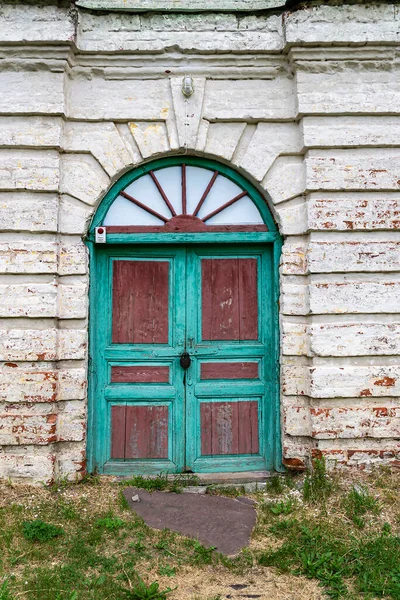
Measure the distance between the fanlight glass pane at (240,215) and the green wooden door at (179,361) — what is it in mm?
247

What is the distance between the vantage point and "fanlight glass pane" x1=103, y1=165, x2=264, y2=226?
4.64 m

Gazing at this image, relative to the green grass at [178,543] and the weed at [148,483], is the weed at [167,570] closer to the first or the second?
the green grass at [178,543]

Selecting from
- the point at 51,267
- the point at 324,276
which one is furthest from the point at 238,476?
the point at 51,267

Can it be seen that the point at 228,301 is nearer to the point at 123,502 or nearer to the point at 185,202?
the point at 185,202

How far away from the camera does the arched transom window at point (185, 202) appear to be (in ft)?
15.2

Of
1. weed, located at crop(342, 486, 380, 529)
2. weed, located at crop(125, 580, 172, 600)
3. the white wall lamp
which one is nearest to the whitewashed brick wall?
the white wall lamp

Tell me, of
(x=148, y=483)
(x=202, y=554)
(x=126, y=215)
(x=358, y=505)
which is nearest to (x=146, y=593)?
(x=202, y=554)

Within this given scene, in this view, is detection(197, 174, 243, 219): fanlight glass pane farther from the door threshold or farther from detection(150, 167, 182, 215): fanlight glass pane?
the door threshold

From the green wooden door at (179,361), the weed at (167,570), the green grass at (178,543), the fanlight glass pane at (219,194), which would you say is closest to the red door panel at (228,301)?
the green wooden door at (179,361)

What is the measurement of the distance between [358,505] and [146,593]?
5.99 feet

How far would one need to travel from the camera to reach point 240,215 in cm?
468

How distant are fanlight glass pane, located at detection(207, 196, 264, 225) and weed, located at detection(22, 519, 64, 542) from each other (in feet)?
9.43

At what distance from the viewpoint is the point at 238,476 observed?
4461 mm

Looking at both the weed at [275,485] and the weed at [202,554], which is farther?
the weed at [275,485]
